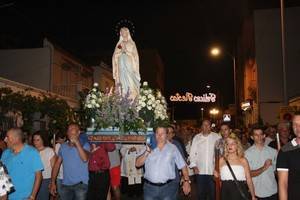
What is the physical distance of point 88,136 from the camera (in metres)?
8.70

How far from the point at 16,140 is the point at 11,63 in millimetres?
28568

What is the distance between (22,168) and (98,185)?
3209mm

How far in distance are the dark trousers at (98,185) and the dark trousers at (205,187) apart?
1.93 m

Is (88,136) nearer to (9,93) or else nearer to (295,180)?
(295,180)

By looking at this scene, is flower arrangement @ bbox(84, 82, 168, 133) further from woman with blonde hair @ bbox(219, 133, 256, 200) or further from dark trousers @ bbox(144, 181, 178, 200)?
woman with blonde hair @ bbox(219, 133, 256, 200)

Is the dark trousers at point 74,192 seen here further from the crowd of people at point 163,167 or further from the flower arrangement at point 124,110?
the flower arrangement at point 124,110

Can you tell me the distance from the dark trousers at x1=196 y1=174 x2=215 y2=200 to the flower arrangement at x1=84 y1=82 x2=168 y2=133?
1761 millimetres

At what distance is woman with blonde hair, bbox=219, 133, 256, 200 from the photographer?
729 centimetres

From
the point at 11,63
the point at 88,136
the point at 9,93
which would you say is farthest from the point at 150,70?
the point at 88,136

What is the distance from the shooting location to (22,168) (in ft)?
22.0

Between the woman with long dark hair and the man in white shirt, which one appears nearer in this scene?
the woman with long dark hair

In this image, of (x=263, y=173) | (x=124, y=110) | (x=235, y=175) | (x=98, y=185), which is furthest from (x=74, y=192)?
(x=263, y=173)

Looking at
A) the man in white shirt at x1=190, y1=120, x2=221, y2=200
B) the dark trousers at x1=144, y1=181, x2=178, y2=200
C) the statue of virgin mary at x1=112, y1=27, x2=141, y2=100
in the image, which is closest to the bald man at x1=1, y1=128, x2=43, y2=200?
the dark trousers at x1=144, y1=181, x2=178, y2=200

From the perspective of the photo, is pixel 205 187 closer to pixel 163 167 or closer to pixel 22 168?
pixel 163 167
